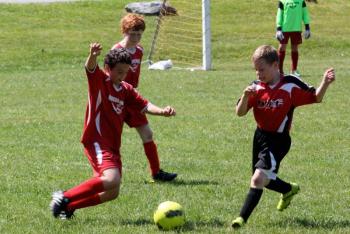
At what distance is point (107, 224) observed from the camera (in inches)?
235

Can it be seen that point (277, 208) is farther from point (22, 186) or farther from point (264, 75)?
point (22, 186)

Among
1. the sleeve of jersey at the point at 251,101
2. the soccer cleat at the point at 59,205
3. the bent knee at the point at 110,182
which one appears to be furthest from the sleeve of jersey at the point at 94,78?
the sleeve of jersey at the point at 251,101

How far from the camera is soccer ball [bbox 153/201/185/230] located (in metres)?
5.76

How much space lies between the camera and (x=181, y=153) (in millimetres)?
8969

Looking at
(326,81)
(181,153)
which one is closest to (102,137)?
(326,81)

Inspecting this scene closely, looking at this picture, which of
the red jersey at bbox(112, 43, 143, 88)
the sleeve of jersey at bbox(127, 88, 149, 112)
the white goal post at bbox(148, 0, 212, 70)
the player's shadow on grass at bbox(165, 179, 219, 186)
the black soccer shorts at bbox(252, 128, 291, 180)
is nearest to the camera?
the black soccer shorts at bbox(252, 128, 291, 180)

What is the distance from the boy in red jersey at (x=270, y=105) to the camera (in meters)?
5.89

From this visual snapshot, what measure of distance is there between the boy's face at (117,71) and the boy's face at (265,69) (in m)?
1.00

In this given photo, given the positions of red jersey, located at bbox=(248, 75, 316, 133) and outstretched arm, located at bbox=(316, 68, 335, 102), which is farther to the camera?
red jersey, located at bbox=(248, 75, 316, 133)

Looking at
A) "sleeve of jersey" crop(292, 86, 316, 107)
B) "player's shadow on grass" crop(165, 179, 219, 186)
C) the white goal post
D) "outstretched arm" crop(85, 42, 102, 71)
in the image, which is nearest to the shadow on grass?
"sleeve of jersey" crop(292, 86, 316, 107)

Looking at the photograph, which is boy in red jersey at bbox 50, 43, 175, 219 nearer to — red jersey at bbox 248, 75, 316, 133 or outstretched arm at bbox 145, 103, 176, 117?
outstretched arm at bbox 145, 103, 176, 117

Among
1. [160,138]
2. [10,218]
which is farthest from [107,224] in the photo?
[160,138]

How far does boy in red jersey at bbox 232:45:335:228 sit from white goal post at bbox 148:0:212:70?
42.9 ft

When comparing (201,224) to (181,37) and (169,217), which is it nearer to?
(169,217)
